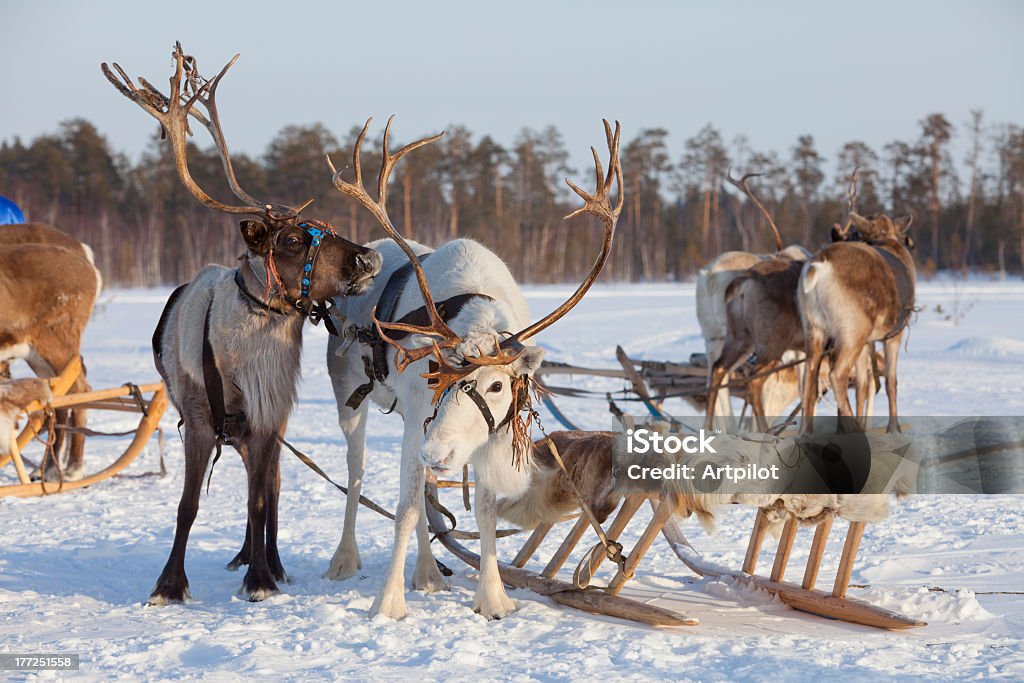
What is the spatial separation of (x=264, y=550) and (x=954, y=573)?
11.5 ft

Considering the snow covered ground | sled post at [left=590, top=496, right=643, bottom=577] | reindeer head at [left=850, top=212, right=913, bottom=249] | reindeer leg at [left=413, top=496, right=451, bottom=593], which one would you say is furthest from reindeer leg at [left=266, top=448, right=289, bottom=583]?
reindeer head at [left=850, top=212, right=913, bottom=249]

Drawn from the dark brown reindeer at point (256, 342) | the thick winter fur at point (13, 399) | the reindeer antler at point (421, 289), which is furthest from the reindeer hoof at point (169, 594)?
the thick winter fur at point (13, 399)

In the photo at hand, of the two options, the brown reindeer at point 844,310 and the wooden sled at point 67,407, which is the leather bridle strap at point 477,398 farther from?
the brown reindeer at point 844,310

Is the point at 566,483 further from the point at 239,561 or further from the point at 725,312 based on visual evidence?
the point at 725,312

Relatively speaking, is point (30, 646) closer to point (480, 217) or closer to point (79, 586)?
point (79, 586)

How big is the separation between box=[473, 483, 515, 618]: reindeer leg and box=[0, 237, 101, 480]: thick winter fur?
4697 mm

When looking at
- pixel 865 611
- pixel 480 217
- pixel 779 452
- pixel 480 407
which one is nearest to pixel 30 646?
pixel 480 407

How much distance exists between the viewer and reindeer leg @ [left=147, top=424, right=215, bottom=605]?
15.9 ft

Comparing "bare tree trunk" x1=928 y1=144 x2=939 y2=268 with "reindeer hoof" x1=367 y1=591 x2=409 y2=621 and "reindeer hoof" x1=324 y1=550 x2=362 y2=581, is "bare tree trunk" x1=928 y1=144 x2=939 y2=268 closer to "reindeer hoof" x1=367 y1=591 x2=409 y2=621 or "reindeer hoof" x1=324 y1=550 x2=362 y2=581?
"reindeer hoof" x1=324 y1=550 x2=362 y2=581

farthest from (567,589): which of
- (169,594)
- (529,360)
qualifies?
(169,594)

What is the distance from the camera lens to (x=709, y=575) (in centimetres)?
493

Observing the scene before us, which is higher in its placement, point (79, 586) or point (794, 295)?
point (794, 295)

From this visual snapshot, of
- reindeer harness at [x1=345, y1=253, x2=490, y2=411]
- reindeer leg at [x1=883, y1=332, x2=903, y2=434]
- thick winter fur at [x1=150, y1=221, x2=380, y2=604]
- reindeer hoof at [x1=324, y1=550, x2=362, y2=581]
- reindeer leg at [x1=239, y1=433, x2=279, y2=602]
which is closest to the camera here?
reindeer harness at [x1=345, y1=253, x2=490, y2=411]

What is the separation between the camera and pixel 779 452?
167 inches
